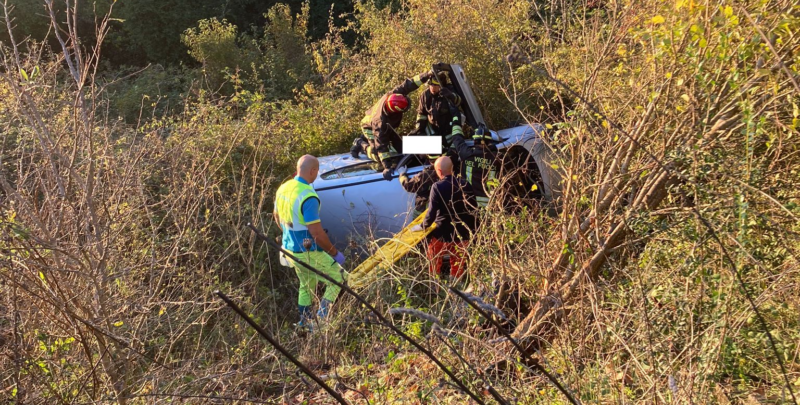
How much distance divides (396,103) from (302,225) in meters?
2.01

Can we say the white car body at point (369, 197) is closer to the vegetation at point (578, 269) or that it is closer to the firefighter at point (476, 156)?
the firefighter at point (476, 156)

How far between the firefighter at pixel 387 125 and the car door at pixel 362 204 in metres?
0.35

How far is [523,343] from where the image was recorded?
3.48 metres

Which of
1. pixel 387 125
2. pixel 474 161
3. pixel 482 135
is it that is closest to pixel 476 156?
pixel 474 161

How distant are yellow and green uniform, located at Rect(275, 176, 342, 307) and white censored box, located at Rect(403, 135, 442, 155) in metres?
1.49

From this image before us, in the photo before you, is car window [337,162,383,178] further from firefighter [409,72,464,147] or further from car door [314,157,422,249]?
firefighter [409,72,464,147]

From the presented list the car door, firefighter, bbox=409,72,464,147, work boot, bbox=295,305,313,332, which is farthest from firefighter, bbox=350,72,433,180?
work boot, bbox=295,305,313,332

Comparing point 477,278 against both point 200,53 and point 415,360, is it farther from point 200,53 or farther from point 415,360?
point 200,53

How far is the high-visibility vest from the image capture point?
461 centimetres

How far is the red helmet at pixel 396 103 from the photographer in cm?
602

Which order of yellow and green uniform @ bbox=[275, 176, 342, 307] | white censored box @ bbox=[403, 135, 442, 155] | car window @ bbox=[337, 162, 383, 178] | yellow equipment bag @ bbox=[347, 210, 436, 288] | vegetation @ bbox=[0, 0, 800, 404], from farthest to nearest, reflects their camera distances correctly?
white censored box @ bbox=[403, 135, 442, 155] → car window @ bbox=[337, 162, 383, 178] → yellow and green uniform @ bbox=[275, 176, 342, 307] → yellow equipment bag @ bbox=[347, 210, 436, 288] → vegetation @ bbox=[0, 0, 800, 404]

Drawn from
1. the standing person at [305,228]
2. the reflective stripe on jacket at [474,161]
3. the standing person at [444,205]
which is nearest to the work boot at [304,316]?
the standing person at [305,228]

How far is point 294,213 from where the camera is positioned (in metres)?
4.63

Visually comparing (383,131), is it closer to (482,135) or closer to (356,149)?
(356,149)
